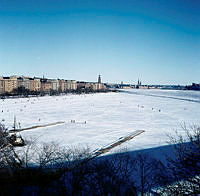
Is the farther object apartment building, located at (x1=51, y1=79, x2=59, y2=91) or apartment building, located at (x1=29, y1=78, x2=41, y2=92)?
apartment building, located at (x1=51, y1=79, x2=59, y2=91)

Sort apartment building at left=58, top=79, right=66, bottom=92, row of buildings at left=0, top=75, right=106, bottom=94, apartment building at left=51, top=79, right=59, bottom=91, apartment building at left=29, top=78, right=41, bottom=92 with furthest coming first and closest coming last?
apartment building at left=58, top=79, right=66, bottom=92
apartment building at left=51, top=79, right=59, bottom=91
apartment building at left=29, top=78, right=41, bottom=92
row of buildings at left=0, top=75, right=106, bottom=94

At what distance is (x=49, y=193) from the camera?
26.4 feet

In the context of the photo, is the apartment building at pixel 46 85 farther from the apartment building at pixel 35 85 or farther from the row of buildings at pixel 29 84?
the apartment building at pixel 35 85

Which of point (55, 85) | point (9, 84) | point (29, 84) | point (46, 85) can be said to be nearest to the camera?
point (9, 84)

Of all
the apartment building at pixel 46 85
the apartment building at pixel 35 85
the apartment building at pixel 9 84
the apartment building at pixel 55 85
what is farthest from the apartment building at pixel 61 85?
the apartment building at pixel 9 84

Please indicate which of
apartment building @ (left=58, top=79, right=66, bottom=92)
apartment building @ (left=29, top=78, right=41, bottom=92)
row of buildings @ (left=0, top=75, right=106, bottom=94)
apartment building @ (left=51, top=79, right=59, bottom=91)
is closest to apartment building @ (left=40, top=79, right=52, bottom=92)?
row of buildings @ (left=0, top=75, right=106, bottom=94)

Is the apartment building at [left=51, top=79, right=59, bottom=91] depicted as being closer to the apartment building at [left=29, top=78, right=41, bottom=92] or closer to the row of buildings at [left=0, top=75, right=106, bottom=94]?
the row of buildings at [left=0, top=75, right=106, bottom=94]

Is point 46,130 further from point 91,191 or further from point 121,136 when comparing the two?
point 91,191

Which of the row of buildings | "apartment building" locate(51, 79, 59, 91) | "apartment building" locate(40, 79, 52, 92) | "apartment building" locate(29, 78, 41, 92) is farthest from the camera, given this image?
"apartment building" locate(51, 79, 59, 91)

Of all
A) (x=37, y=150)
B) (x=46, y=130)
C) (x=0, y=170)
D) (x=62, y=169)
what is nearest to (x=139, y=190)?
(x=62, y=169)

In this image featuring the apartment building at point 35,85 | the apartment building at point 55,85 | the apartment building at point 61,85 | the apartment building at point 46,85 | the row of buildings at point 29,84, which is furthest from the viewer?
the apartment building at point 61,85

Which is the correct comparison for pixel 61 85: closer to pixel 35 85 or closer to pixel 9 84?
pixel 35 85

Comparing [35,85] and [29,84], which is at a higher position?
[29,84]

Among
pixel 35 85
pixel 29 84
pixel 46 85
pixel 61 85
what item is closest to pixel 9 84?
pixel 29 84
